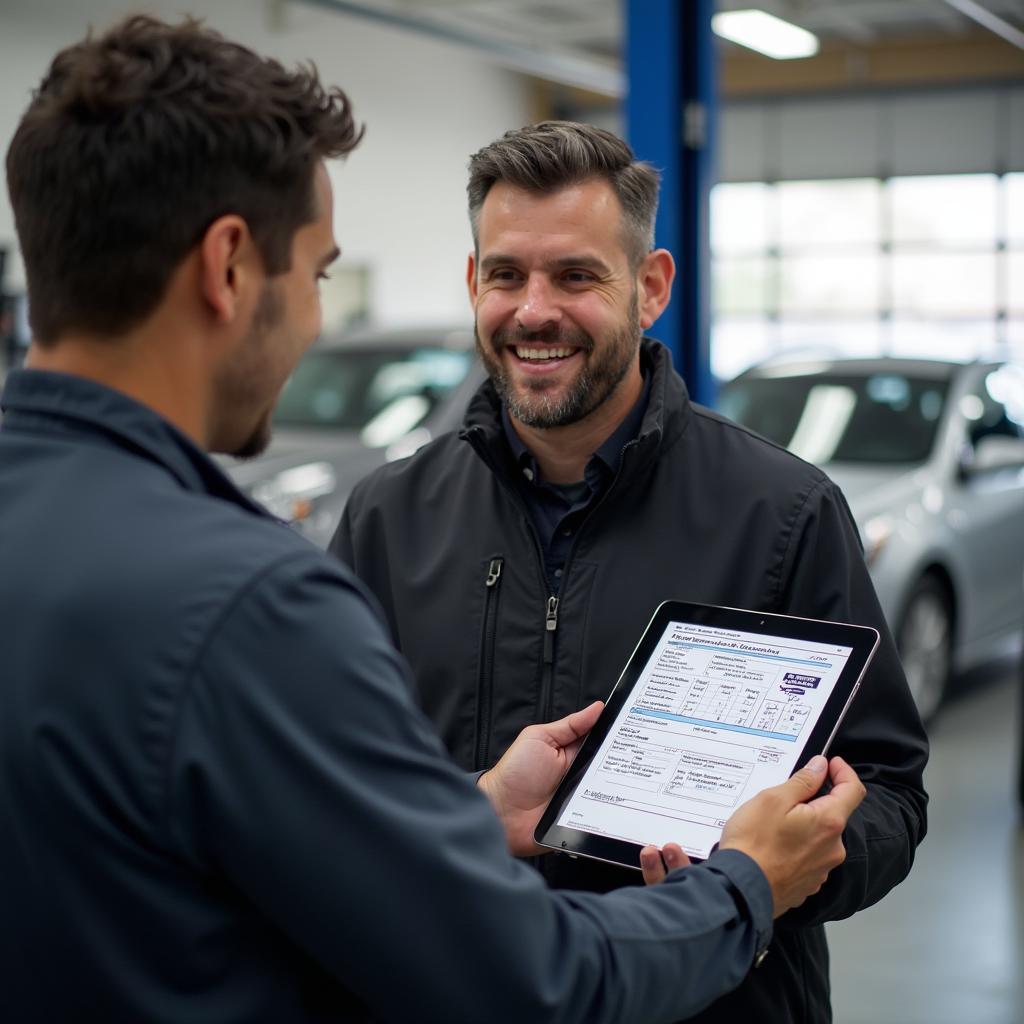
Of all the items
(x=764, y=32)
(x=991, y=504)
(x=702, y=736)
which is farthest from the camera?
(x=764, y=32)

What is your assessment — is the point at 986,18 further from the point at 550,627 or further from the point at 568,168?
the point at 550,627

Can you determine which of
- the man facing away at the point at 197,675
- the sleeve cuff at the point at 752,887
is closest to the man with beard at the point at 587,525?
the sleeve cuff at the point at 752,887

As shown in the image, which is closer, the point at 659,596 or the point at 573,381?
the point at 659,596

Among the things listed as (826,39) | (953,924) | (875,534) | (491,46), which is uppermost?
(826,39)

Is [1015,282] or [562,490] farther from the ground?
[1015,282]

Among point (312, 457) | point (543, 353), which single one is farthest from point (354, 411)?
point (543, 353)

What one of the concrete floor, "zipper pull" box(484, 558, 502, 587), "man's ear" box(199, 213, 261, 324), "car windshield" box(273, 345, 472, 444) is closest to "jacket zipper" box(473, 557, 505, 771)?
"zipper pull" box(484, 558, 502, 587)

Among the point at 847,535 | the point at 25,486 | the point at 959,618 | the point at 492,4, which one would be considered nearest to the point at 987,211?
the point at 492,4

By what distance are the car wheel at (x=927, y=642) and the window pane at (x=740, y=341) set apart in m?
10.9

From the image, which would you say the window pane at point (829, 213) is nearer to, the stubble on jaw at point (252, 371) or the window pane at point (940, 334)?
the window pane at point (940, 334)

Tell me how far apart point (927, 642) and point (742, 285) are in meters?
11.5

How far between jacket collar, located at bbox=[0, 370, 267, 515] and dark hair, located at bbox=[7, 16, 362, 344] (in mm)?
45

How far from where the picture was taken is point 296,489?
19.7 ft

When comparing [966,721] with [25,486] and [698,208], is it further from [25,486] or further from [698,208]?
[25,486]
